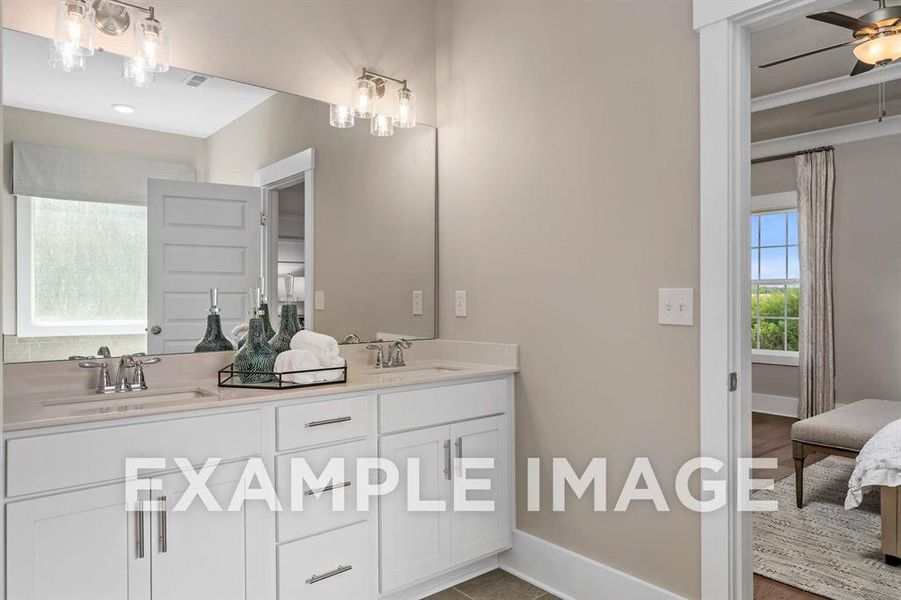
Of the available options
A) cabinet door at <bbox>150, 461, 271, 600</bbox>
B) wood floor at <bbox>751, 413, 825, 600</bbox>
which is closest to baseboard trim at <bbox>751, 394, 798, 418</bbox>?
wood floor at <bbox>751, 413, 825, 600</bbox>

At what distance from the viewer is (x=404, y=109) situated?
2.69 metres

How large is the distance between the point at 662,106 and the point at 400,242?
1.30 meters

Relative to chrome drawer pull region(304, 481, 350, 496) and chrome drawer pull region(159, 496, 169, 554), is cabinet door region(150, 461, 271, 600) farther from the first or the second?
chrome drawer pull region(304, 481, 350, 496)

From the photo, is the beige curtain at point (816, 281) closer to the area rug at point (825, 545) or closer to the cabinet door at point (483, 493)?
the area rug at point (825, 545)

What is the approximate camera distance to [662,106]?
1.99 m

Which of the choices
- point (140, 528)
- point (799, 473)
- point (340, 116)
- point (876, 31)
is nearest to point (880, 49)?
point (876, 31)

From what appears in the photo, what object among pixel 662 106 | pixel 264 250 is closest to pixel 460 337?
pixel 264 250

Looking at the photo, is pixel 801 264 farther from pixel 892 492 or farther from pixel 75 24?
pixel 75 24

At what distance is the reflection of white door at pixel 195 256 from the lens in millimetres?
2062

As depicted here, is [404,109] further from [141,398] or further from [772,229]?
[772,229]

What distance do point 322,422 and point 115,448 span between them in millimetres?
602

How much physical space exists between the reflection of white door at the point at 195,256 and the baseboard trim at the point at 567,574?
4.90 ft

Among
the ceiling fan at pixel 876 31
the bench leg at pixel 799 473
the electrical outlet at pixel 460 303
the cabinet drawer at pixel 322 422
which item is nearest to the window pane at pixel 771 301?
the bench leg at pixel 799 473

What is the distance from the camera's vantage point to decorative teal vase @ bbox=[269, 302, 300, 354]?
220 cm
